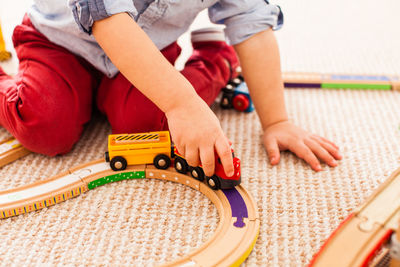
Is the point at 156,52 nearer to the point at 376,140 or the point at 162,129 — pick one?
the point at 162,129

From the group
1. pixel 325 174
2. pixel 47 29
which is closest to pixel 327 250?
pixel 325 174

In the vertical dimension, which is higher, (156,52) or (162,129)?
(156,52)

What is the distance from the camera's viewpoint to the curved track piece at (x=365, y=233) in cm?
38

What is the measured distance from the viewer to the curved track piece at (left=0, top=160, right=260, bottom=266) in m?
0.50

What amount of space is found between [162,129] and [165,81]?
19cm

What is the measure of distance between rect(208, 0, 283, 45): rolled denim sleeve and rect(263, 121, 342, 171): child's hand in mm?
179

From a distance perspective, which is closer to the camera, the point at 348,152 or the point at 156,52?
the point at 156,52

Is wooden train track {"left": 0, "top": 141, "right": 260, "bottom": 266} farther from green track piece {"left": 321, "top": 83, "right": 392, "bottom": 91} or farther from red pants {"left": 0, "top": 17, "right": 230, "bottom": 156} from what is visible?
green track piece {"left": 321, "top": 83, "right": 392, "bottom": 91}

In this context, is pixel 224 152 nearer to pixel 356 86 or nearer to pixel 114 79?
pixel 114 79

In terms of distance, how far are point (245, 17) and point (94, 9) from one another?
1.01 feet

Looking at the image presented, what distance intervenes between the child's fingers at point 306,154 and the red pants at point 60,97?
0.21 m

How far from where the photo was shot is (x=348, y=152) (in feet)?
2.45

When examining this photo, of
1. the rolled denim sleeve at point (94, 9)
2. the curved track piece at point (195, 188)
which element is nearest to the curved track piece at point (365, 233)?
the curved track piece at point (195, 188)

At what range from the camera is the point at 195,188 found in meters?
0.65
